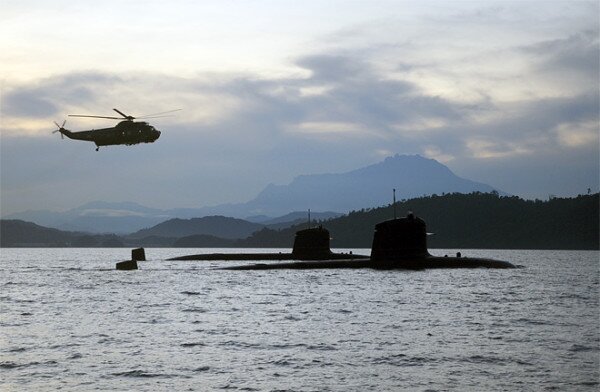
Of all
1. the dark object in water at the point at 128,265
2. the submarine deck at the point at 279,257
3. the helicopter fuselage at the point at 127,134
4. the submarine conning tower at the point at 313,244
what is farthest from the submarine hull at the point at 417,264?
the dark object in water at the point at 128,265

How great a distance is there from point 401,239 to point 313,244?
28803 millimetres

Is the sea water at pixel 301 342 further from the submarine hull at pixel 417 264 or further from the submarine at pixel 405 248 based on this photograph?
the submarine hull at pixel 417 264

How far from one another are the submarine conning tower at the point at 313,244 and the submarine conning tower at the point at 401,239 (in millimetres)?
23369

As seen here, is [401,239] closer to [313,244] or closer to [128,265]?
[313,244]

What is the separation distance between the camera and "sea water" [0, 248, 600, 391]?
22.9m

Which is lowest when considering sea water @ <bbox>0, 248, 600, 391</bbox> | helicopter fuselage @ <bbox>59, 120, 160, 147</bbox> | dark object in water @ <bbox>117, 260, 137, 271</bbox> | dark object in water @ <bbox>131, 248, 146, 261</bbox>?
sea water @ <bbox>0, 248, 600, 391</bbox>

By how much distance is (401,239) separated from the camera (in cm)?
6756

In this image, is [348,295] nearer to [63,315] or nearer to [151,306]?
[151,306]

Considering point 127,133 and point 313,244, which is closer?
point 127,133

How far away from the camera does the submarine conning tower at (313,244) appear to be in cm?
9362

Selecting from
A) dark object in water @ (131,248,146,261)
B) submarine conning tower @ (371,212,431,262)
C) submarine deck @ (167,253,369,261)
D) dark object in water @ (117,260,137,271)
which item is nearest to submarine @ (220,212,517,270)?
submarine conning tower @ (371,212,431,262)

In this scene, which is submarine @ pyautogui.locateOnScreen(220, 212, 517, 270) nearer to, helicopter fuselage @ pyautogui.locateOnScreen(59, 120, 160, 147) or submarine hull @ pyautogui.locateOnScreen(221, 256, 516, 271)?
submarine hull @ pyautogui.locateOnScreen(221, 256, 516, 271)

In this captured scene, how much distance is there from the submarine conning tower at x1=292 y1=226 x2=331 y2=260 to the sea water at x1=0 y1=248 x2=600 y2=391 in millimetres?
35102

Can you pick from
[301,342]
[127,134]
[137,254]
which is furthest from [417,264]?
[137,254]
